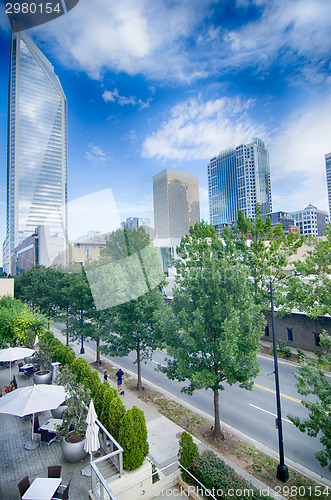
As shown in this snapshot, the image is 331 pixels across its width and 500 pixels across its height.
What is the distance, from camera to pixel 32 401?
9195 mm

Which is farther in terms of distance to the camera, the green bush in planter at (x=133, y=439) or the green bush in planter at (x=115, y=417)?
the green bush in planter at (x=115, y=417)

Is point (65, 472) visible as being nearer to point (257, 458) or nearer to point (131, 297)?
point (257, 458)

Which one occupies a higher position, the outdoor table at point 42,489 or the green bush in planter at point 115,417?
the green bush in planter at point 115,417

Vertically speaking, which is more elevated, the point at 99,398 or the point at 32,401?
the point at 32,401

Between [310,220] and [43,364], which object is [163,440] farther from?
[310,220]

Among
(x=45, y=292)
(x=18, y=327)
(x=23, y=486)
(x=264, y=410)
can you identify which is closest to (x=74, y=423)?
(x=23, y=486)

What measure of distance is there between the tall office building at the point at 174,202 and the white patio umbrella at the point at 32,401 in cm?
17294

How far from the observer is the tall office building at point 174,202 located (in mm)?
Result: 183875

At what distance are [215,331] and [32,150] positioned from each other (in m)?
191

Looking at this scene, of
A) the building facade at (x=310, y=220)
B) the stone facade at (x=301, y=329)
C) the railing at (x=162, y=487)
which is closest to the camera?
the railing at (x=162, y=487)

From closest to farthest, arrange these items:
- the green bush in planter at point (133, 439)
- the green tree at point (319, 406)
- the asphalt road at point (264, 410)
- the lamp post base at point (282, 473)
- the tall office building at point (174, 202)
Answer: the green bush in planter at point (133, 439) → the green tree at point (319, 406) → the lamp post base at point (282, 473) → the asphalt road at point (264, 410) → the tall office building at point (174, 202)

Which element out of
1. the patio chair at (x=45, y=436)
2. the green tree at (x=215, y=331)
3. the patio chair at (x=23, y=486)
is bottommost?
the patio chair at (x=45, y=436)

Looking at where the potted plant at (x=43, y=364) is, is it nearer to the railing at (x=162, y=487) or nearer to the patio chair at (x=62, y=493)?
A: the patio chair at (x=62, y=493)

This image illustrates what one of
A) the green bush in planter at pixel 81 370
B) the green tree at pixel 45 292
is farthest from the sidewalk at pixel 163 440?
the green tree at pixel 45 292
